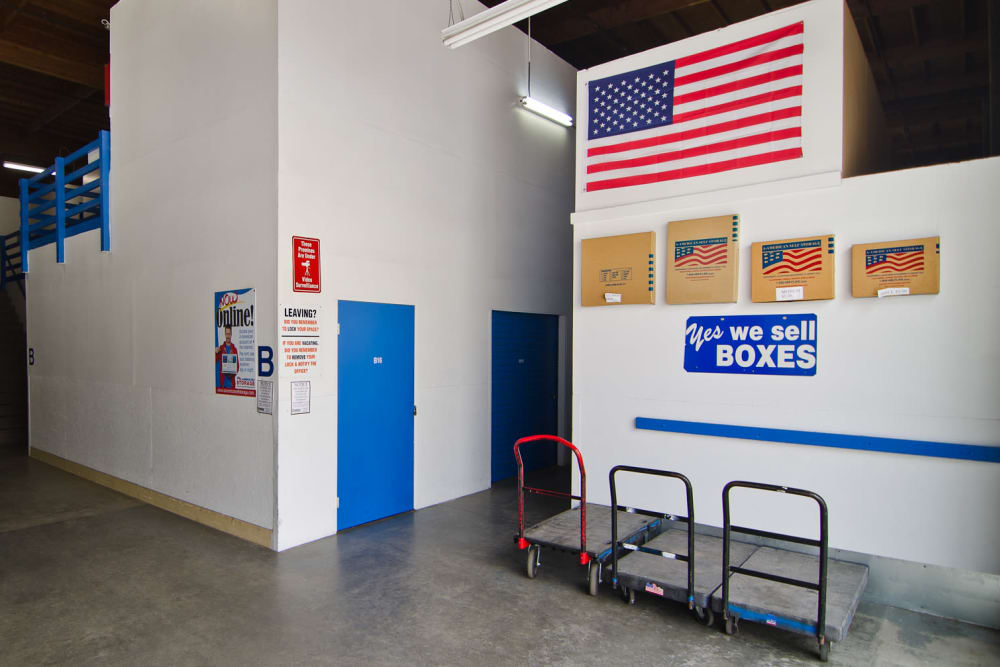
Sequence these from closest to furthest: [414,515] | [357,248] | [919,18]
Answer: [357,248], [414,515], [919,18]

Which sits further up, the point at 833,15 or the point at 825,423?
the point at 833,15

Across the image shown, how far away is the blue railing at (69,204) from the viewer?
7152 mm

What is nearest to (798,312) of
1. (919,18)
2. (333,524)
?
(333,524)

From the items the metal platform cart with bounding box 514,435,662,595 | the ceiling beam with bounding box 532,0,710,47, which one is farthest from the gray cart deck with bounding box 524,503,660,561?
the ceiling beam with bounding box 532,0,710,47

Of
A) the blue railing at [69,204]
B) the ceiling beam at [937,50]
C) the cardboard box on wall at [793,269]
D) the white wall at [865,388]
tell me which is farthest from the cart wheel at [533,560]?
the ceiling beam at [937,50]

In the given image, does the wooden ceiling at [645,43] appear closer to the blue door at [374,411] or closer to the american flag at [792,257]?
the american flag at [792,257]

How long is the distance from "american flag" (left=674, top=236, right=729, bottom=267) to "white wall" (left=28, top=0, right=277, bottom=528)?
3419 mm

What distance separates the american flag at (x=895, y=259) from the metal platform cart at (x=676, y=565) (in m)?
2.01

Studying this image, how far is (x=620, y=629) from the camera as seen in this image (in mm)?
3707

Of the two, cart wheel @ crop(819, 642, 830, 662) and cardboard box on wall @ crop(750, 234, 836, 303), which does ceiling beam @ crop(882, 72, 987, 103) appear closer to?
cardboard box on wall @ crop(750, 234, 836, 303)

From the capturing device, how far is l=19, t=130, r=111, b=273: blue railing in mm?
7152

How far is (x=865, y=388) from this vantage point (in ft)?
13.6

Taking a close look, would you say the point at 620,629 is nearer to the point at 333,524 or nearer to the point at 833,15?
the point at 333,524

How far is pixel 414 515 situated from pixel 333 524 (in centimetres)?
92
